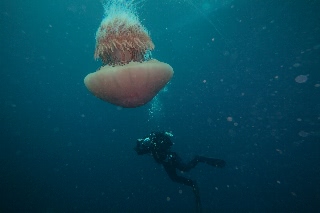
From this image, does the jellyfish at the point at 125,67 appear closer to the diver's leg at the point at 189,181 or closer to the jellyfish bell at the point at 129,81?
the jellyfish bell at the point at 129,81

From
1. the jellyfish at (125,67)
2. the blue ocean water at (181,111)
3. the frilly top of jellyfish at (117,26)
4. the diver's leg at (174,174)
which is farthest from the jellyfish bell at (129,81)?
the blue ocean water at (181,111)

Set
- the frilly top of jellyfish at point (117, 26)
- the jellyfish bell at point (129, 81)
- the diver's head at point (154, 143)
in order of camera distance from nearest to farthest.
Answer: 1. the jellyfish bell at point (129, 81)
2. the frilly top of jellyfish at point (117, 26)
3. the diver's head at point (154, 143)

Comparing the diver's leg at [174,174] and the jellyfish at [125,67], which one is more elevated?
the jellyfish at [125,67]

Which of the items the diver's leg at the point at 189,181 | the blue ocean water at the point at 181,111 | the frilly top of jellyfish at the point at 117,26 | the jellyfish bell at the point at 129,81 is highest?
the blue ocean water at the point at 181,111

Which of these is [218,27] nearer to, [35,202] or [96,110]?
[96,110]

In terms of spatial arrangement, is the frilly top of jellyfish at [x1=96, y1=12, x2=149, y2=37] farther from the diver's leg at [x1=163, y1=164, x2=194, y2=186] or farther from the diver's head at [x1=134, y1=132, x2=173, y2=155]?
the diver's leg at [x1=163, y1=164, x2=194, y2=186]

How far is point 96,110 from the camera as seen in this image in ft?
90.4

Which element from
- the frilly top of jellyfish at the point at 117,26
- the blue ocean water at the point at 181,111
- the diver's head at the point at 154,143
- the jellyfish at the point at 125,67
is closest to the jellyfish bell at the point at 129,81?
the jellyfish at the point at 125,67

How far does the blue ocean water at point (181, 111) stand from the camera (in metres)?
13.3

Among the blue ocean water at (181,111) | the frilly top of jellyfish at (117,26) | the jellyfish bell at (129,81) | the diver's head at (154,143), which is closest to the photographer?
the jellyfish bell at (129,81)

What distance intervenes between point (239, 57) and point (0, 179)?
2266cm

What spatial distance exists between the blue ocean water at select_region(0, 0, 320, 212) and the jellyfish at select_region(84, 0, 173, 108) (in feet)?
41.3

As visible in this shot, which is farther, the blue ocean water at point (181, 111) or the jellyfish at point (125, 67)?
the blue ocean water at point (181, 111)

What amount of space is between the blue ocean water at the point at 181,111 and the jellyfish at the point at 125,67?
12599 mm
